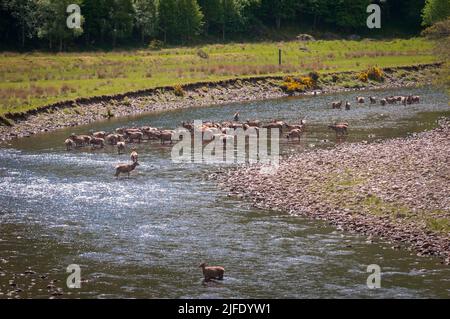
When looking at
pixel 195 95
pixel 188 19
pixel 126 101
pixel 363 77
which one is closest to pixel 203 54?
pixel 188 19

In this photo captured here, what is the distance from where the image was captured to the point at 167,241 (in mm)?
31672

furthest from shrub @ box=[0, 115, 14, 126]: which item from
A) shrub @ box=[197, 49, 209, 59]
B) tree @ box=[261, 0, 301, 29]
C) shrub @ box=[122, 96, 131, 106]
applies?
tree @ box=[261, 0, 301, 29]

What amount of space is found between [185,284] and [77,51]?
288 feet

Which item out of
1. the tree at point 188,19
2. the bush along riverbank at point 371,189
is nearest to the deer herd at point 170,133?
the bush along riverbank at point 371,189

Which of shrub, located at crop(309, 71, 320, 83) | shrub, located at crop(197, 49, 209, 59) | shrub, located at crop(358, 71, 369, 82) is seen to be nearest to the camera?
shrub, located at crop(309, 71, 320, 83)

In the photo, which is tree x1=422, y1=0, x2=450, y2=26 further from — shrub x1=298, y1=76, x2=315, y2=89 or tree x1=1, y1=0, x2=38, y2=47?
tree x1=1, y1=0, x2=38, y2=47

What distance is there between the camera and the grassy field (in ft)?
248

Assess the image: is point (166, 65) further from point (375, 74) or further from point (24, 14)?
point (24, 14)

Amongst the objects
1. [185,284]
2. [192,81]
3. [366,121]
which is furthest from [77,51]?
[185,284]

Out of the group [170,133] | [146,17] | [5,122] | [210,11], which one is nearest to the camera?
[170,133]

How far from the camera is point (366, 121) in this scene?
66125 millimetres

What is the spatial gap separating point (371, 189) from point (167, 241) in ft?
35.3

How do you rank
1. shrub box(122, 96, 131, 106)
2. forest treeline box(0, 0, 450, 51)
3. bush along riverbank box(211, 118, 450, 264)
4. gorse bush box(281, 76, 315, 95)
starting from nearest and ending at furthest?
bush along riverbank box(211, 118, 450, 264) < shrub box(122, 96, 131, 106) < gorse bush box(281, 76, 315, 95) < forest treeline box(0, 0, 450, 51)

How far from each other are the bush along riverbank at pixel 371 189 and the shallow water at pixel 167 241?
3.73ft
